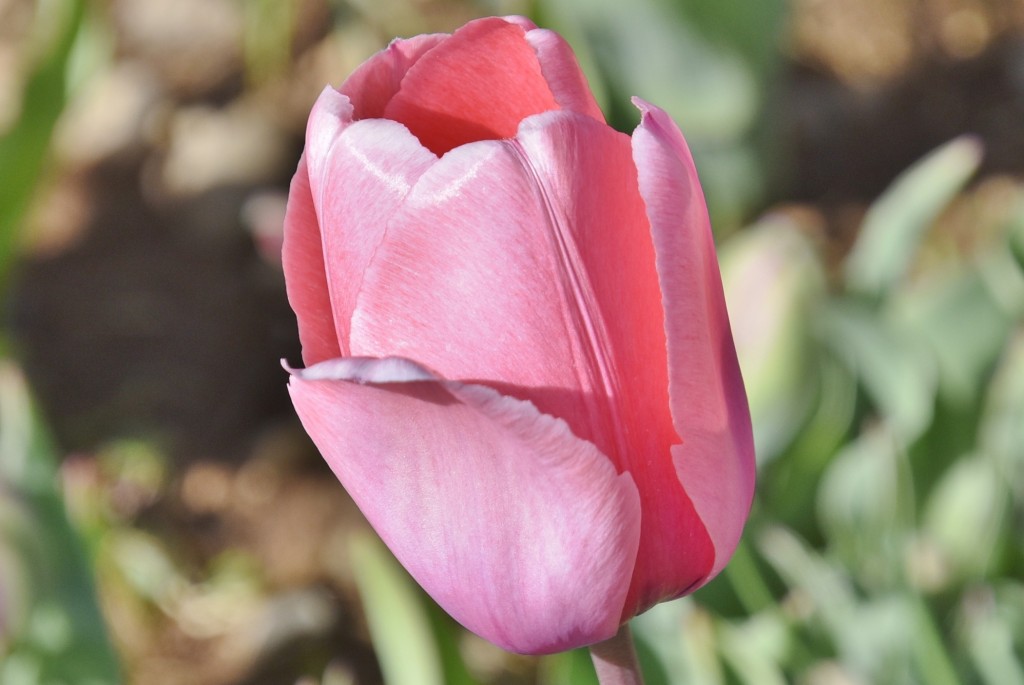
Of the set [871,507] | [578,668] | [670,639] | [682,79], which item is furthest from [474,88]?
[682,79]

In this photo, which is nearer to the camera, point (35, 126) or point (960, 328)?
point (960, 328)

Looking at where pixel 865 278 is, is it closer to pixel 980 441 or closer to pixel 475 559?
pixel 980 441

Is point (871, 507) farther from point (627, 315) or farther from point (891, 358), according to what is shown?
point (627, 315)

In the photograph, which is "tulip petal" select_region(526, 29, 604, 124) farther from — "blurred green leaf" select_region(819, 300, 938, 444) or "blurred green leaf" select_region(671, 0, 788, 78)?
"blurred green leaf" select_region(671, 0, 788, 78)

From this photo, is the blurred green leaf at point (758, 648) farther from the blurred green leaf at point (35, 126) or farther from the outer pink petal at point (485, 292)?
the blurred green leaf at point (35, 126)

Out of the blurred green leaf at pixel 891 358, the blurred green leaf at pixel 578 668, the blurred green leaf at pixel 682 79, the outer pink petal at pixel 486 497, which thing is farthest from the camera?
the blurred green leaf at pixel 682 79

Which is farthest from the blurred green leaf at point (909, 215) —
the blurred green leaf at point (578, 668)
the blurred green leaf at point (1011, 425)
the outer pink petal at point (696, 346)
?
the outer pink petal at point (696, 346)

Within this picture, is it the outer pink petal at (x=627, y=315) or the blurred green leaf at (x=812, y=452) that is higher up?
the outer pink petal at (x=627, y=315)

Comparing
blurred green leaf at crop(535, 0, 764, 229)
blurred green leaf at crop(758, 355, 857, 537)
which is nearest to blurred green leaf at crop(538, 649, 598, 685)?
blurred green leaf at crop(758, 355, 857, 537)
